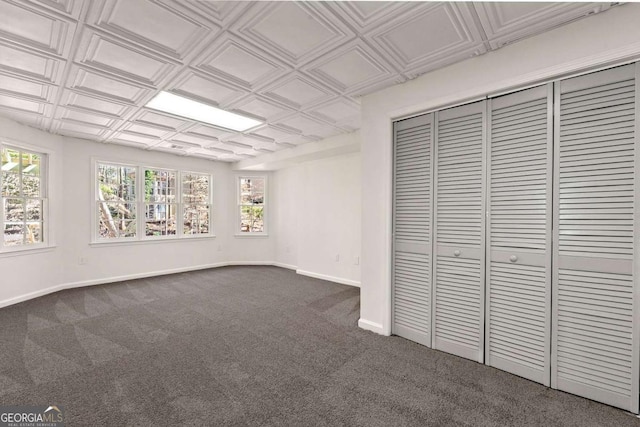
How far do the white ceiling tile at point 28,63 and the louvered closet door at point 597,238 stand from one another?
4126 mm

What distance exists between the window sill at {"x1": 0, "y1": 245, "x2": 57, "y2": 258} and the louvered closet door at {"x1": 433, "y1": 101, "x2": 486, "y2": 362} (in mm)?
5534

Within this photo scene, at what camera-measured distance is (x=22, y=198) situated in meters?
4.32

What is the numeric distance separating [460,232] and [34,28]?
3.66 metres

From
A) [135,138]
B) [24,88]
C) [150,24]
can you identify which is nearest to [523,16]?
[150,24]

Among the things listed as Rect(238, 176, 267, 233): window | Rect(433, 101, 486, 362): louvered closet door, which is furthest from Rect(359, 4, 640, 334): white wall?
Rect(238, 176, 267, 233): window

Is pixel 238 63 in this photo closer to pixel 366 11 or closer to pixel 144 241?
pixel 366 11

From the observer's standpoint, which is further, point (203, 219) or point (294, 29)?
point (203, 219)

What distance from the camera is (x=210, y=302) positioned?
14.0ft

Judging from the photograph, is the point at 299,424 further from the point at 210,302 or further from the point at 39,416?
the point at 210,302

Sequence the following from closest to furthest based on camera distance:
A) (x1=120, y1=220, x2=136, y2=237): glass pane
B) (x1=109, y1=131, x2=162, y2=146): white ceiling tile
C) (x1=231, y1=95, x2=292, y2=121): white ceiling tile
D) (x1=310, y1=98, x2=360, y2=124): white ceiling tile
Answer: (x1=231, y1=95, x2=292, y2=121): white ceiling tile, (x1=310, y1=98, x2=360, y2=124): white ceiling tile, (x1=109, y1=131, x2=162, y2=146): white ceiling tile, (x1=120, y1=220, x2=136, y2=237): glass pane

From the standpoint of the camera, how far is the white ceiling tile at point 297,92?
293 cm

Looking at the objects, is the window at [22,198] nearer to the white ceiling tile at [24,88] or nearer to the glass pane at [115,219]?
the glass pane at [115,219]

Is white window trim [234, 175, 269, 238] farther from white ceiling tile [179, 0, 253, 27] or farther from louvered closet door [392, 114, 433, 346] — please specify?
white ceiling tile [179, 0, 253, 27]

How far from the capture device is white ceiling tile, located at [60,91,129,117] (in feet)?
10.6
